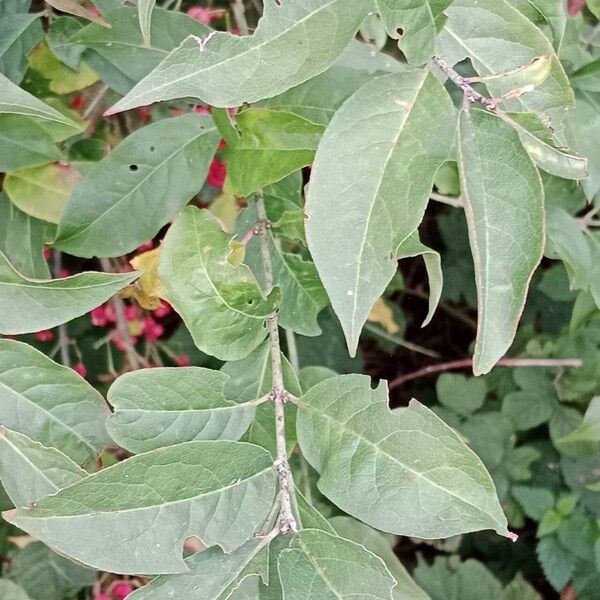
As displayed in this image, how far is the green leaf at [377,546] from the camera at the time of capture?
743mm

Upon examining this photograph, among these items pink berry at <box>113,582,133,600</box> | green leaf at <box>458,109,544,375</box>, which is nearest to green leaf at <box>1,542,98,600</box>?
pink berry at <box>113,582,133,600</box>

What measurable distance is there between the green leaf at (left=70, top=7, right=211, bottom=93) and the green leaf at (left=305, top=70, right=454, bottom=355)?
305mm

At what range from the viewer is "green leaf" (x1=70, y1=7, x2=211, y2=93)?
2.30 ft

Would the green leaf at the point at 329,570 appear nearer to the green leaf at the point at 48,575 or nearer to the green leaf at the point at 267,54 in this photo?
the green leaf at the point at 267,54

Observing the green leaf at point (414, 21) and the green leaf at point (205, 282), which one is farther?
the green leaf at point (205, 282)

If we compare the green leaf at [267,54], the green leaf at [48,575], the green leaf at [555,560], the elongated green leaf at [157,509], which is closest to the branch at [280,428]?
the elongated green leaf at [157,509]

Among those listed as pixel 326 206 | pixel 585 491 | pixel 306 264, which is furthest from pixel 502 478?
pixel 326 206

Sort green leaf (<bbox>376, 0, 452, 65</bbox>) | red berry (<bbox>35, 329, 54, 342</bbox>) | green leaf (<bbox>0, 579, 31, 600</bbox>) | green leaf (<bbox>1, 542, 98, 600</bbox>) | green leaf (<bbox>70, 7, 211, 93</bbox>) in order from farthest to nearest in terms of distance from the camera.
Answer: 1. red berry (<bbox>35, 329, 54, 342</bbox>)
2. green leaf (<bbox>1, 542, 98, 600</bbox>)
3. green leaf (<bbox>0, 579, 31, 600</bbox>)
4. green leaf (<bbox>70, 7, 211, 93</bbox>)
5. green leaf (<bbox>376, 0, 452, 65</bbox>)

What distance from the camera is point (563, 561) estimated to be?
1.28 m

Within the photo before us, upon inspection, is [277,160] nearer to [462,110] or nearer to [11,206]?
[462,110]

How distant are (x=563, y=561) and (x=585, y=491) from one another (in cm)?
13

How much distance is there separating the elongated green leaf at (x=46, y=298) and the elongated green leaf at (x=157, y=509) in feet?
0.44

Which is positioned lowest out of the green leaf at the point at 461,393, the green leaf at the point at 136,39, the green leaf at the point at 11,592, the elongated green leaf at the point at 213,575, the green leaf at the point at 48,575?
the green leaf at the point at 461,393

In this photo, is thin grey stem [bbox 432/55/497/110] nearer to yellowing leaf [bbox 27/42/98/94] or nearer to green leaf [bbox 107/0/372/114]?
green leaf [bbox 107/0/372/114]
